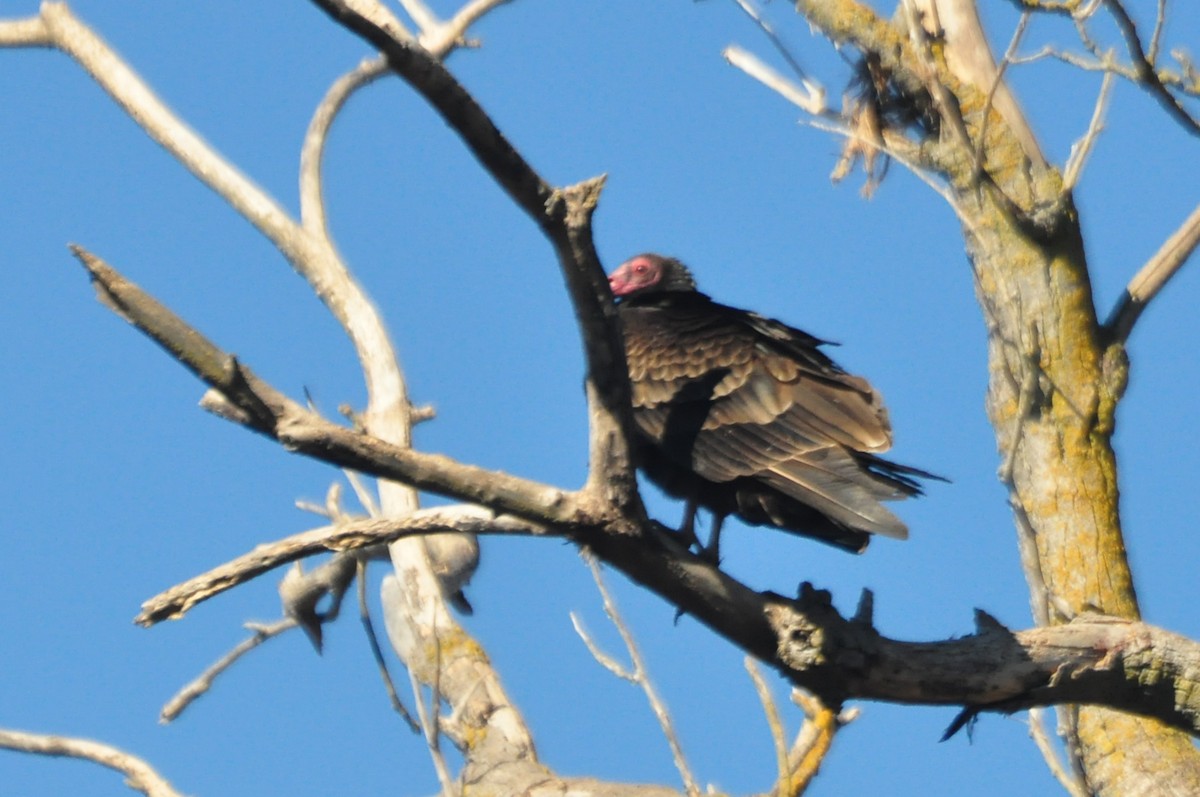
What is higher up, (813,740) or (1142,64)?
(1142,64)

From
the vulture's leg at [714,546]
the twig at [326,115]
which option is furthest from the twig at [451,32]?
the vulture's leg at [714,546]

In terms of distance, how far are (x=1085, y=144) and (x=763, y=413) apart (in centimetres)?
150

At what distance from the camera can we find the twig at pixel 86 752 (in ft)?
14.2

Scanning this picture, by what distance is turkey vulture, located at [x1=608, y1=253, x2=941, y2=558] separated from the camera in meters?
3.93

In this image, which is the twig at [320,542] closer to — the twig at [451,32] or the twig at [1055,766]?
the twig at [1055,766]

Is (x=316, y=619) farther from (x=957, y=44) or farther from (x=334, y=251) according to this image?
(x=957, y=44)

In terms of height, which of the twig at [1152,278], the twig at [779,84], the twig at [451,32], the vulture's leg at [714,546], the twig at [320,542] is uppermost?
the twig at [451,32]

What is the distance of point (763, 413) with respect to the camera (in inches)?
167

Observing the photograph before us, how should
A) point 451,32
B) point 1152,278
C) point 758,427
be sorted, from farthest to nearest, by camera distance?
point 451,32, point 1152,278, point 758,427

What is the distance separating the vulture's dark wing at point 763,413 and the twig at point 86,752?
1765 millimetres

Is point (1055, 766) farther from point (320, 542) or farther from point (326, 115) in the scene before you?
point (326, 115)

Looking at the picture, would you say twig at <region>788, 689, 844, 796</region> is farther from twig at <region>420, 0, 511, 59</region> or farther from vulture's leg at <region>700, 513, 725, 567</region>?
twig at <region>420, 0, 511, 59</region>

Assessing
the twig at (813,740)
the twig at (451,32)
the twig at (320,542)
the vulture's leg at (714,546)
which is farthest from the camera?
the twig at (451,32)

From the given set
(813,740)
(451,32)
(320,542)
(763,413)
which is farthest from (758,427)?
(451,32)
